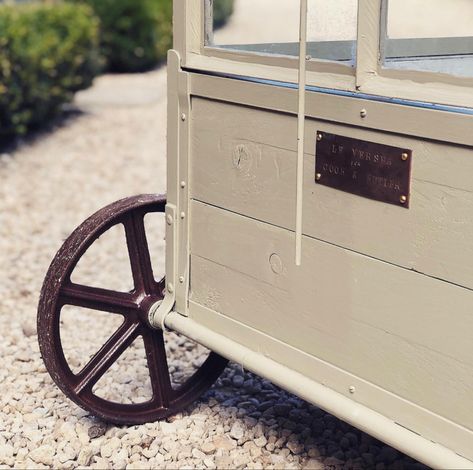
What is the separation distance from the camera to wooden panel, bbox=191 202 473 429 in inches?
86.5

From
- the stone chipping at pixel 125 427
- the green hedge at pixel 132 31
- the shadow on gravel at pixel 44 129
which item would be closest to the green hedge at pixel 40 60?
the shadow on gravel at pixel 44 129

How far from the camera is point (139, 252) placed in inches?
124

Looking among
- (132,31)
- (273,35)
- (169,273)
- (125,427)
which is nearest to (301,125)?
(273,35)

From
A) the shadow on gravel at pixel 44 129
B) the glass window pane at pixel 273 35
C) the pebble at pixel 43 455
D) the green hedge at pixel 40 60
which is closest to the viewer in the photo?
the glass window pane at pixel 273 35

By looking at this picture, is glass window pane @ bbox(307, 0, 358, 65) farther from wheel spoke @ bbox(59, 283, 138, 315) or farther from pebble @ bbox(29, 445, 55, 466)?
pebble @ bbox(29, 445, 55, 466)

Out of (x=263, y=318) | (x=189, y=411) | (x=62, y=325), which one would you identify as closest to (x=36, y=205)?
(x=62, y=325)

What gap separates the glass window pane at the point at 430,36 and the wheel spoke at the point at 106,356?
3.99 ft

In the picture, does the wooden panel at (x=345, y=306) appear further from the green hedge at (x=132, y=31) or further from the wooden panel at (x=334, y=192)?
the green hedge at (x=132, y=31)

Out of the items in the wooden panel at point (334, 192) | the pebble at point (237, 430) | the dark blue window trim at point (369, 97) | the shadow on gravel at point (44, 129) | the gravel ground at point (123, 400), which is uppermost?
the dark blue window trim at point (369, 97)

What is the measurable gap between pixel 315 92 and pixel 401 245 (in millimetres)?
428

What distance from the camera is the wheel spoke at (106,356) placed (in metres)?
3.03

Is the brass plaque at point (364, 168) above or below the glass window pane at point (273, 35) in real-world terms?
below

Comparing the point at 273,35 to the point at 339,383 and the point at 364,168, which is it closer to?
the point at 364,168

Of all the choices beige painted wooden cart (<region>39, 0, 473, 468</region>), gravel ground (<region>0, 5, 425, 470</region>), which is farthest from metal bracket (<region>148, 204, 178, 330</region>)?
gravel ground (<region>0, 5, 425, 470</region>)
